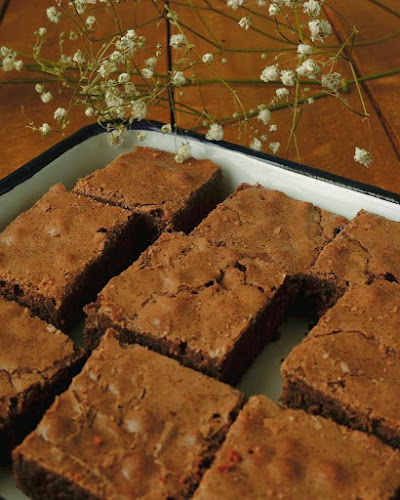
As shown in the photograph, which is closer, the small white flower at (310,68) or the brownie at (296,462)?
the brownie at (296,462)

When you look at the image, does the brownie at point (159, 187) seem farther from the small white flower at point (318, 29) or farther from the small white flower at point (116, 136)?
the small white flower at point (318, 29)

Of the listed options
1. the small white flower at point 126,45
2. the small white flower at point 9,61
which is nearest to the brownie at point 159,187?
the small white flower at point 126,45

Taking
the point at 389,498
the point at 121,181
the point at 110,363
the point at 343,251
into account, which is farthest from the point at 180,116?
the point at 389,498

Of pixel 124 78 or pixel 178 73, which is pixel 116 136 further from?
pixel 178 73

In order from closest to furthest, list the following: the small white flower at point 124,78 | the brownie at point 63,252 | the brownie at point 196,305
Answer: the brownie at point 196,305
the brownie at point 63,252
the small white flower at point 124,78

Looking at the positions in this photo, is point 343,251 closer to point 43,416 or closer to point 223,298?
point 223,298

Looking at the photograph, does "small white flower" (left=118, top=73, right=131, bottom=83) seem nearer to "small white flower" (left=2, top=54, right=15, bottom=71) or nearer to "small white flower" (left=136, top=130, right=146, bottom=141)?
"small white flower" (left=136, top=130, right=146, bottom=141)

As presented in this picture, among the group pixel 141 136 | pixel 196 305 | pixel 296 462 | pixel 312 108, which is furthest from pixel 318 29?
pixel 296 462
